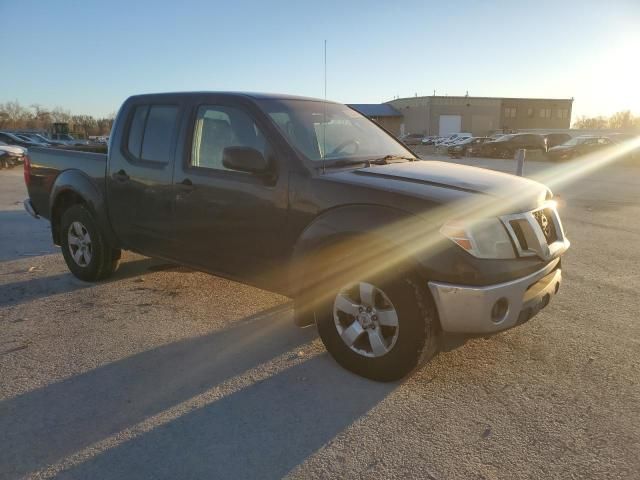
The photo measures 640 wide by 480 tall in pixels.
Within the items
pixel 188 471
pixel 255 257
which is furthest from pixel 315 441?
pixel 255 257

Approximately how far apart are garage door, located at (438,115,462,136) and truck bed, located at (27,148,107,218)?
73.7 metres

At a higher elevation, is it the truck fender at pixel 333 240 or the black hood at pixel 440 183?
the black hood at pixel 440 183

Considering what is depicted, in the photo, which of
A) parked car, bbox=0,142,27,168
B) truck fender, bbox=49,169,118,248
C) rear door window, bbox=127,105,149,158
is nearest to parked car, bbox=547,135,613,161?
rear door window, bbox=127,105,149,158

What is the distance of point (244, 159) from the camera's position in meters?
3.35

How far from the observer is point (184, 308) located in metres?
4.44

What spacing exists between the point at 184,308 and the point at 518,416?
2919 millimetres

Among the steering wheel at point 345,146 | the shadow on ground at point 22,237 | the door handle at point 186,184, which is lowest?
the shadow on ground at point 22,237

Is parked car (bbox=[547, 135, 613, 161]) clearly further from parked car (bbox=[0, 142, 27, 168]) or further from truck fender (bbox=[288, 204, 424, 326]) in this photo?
parked car (bbox=[0, 142, 27, 168])

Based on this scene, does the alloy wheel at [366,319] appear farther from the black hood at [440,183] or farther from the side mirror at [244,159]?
the side mirror at [244,159]

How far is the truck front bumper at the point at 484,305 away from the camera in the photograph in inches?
109

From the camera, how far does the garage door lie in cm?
7462

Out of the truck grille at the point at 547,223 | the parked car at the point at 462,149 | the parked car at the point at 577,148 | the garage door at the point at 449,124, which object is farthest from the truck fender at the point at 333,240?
the garage door at the point at 449,124

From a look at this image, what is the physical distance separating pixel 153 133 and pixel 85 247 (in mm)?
1601

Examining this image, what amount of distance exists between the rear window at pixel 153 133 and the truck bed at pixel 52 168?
0.48 metres
